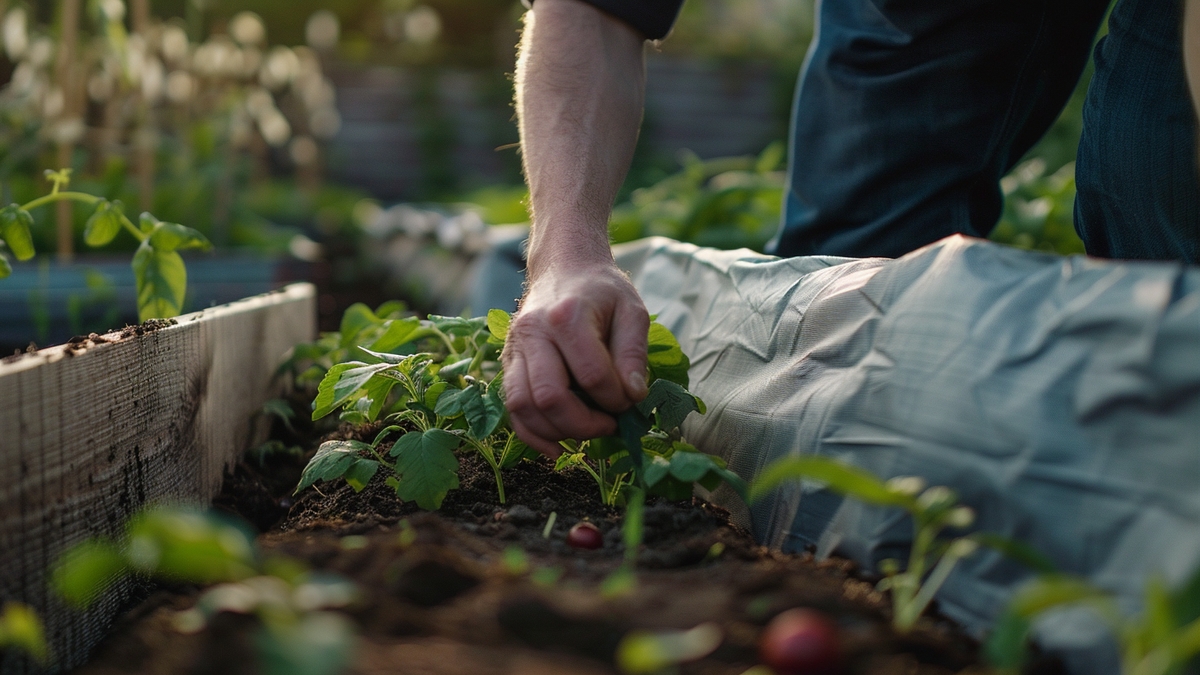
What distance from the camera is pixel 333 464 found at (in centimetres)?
110

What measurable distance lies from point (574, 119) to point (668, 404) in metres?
0.56

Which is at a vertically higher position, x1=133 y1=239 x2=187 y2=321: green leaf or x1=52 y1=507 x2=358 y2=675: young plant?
x1=52 y1=507 x2=358 y2=675: young plant

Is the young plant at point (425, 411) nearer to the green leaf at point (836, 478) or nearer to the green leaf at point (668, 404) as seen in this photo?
the green leaf at point (668, 404)

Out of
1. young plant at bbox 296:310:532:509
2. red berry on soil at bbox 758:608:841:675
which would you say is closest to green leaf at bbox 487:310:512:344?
young plant at bbox 296:310:532:509

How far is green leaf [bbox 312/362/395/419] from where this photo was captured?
111 centimetres

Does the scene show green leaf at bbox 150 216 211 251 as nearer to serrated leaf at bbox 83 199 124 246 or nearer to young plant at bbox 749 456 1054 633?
serrated leaf at bbox 83 199 124 246

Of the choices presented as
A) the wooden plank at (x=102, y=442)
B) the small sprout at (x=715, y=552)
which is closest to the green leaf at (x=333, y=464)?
the wooden plank at (x=102, y=442)

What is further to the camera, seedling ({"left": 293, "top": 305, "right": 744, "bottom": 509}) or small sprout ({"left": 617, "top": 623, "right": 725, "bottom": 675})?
seedling ({"left": 293, "top": 305, "right": 744, "bottom": 509})

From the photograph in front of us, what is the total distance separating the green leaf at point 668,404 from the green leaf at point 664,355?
0.32 feet

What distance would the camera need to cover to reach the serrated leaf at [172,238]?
4.56ft

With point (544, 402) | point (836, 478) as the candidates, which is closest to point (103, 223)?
point (544, 402)

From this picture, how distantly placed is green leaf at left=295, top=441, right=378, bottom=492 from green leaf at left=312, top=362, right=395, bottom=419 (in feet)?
0.16

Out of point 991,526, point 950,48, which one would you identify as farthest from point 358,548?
point 950,48

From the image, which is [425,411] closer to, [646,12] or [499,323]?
[499,323]
